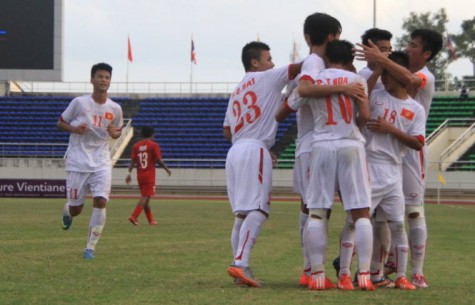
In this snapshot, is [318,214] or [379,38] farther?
[379,38]

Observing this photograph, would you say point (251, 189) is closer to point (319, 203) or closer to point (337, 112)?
point (319, 203)

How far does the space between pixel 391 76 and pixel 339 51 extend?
601mm

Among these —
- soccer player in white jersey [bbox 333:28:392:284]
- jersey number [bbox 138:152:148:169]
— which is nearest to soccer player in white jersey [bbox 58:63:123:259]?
soccer player in white jersey [bbox 333:28:392:284]

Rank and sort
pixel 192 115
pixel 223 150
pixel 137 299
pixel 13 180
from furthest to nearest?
pixel 192 115 < pixel 223 150 < pixel 13 180 < pixel 137 299

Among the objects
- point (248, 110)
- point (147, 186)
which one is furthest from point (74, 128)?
point (147, 186)

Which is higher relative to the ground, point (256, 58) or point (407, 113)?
point (256, 58)

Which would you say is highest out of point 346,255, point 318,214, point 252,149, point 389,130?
point 389,130

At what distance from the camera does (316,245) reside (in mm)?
9266

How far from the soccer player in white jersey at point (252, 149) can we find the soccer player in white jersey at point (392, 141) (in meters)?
0.86

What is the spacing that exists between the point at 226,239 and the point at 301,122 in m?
7.63

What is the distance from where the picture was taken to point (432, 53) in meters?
10.4

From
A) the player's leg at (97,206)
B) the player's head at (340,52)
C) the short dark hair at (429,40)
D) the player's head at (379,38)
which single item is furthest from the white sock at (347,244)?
the player's leg at (97,206)

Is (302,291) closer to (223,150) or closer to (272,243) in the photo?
(272,243)

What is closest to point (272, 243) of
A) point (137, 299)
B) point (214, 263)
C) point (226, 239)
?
point (226, 239)
